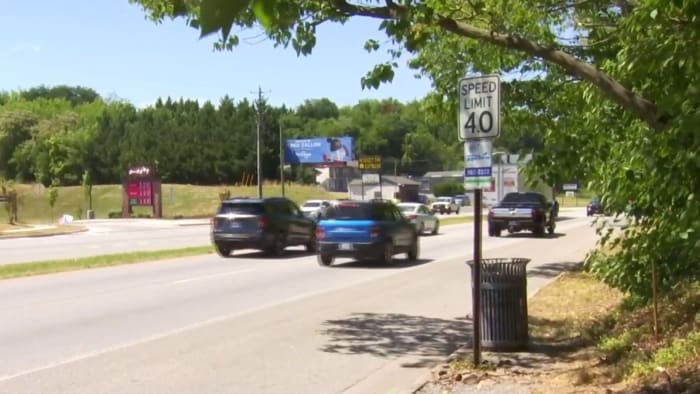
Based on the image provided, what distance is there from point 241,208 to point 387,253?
5376 mm

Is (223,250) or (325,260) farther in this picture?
(223,250)

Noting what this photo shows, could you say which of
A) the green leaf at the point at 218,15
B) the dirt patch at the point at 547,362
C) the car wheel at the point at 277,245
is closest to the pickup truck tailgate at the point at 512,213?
the car wheel at the point at 277,245

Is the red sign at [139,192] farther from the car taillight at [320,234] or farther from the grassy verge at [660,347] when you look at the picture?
the grassy verge at [660,347]

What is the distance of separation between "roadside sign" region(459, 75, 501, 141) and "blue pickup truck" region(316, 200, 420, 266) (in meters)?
12.8

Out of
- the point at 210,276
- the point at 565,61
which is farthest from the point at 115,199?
the point at 565,61

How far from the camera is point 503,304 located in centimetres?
875

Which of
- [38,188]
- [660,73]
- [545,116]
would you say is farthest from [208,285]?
[38,188]

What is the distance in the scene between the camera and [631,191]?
734cm

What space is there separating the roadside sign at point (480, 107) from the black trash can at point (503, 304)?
161cm

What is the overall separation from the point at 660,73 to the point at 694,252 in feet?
4.32

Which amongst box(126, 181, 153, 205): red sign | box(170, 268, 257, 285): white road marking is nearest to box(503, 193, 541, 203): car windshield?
box(170, 268, 257, 285): white road marking

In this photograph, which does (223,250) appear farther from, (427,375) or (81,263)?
(427,375)

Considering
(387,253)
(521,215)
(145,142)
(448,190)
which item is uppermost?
(145,142)

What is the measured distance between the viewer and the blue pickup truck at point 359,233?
2053cm
